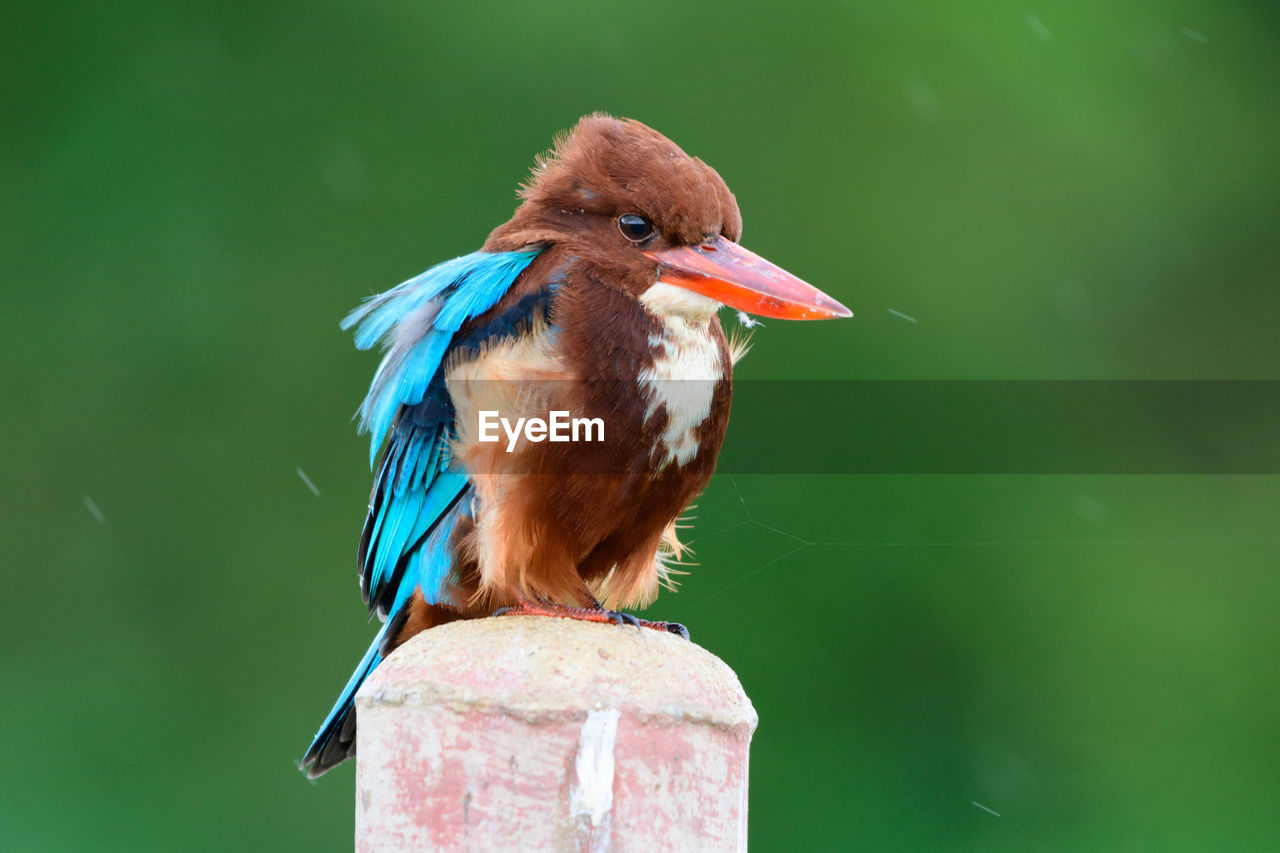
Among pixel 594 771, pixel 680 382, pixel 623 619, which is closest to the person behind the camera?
pixel 594 771

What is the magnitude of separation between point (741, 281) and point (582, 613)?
0.48 meters

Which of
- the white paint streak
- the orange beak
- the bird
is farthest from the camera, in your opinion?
the bird

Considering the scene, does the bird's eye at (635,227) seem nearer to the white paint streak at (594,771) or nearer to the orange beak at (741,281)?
the orange beak at (741,281)

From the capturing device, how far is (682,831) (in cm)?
135

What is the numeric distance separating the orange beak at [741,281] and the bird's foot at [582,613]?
422 millimetres

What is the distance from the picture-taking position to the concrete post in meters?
1.32

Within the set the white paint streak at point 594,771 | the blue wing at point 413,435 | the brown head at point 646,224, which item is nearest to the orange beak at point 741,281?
the brown head at point 646,224

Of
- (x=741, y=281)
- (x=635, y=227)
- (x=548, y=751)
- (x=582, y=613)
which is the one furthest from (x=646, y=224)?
(x=548, y=751)

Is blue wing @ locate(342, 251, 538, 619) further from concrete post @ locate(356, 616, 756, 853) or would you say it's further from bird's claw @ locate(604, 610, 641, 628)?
concrete post @ locate(356, 616, 756, 853)

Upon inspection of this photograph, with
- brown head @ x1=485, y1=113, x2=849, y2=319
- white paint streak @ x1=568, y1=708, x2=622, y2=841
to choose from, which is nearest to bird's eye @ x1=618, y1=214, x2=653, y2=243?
brown head @ x1=485, y1=113, x2=849, y2=319

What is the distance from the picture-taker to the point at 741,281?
1739 mm

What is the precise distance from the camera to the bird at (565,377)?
177 cm

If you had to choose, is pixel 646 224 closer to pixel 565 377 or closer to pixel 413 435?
pixel 565 377

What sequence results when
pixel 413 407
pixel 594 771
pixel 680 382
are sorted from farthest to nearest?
pixel 413 407 < pixel 680 382 < pixel 594 771
